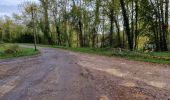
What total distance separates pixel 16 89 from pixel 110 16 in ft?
121

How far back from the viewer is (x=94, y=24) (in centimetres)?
5556

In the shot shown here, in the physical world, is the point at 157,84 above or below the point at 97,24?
below

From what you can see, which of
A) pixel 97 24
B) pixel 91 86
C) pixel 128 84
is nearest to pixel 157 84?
pixel 128 84

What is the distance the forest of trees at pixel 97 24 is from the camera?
3897cm

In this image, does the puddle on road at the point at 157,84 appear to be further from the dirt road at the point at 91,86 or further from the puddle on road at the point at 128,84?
the puddle on road at the point at 128,84

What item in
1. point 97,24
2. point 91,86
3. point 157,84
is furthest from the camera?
point 97,24

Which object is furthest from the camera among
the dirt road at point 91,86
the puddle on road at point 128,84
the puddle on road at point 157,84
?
the puddle on road at point 128,84

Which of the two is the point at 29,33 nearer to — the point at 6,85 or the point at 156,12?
the point at 156,12

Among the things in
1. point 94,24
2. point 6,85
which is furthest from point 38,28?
point 6,85

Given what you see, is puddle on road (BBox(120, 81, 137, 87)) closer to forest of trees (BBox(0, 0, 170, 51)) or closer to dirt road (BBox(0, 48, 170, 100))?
dirt road (BBox(0, 48, 170, 100))

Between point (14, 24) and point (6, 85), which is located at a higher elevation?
point (14, 24)

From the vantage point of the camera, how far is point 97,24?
55.3 metres

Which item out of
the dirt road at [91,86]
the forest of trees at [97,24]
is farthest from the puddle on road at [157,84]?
the forest of trees at [97,24]

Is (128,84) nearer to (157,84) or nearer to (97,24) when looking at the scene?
(157,84)
